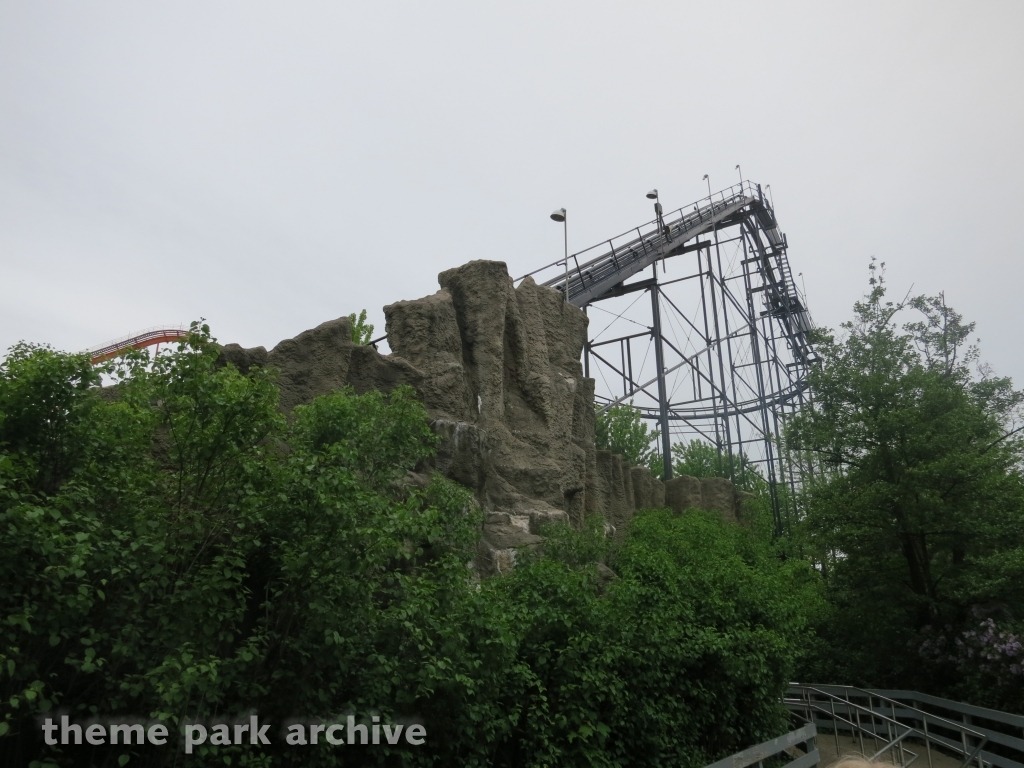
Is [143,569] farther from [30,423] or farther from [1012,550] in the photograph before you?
[1012,550]

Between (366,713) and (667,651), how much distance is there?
3098 mm

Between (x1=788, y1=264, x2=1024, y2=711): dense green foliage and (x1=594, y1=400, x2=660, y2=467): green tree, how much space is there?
1304 cm

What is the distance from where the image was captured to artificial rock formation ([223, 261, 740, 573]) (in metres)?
9.41

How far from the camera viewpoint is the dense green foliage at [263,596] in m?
4.73

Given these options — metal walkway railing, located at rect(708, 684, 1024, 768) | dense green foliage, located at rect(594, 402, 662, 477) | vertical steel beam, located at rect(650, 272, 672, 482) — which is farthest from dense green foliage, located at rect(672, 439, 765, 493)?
metal walkway railing, located at rect(708, 684, 1024, 768)

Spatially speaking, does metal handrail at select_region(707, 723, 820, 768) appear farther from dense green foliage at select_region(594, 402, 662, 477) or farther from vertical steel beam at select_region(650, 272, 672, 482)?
dense green foliage at select_region(594, 402, 662, 477)

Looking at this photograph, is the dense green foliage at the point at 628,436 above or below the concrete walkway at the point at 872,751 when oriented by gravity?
Answer: above

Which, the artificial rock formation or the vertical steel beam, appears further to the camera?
the vertical steel beam

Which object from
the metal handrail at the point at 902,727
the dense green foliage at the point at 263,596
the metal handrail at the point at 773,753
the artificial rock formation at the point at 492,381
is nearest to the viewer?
the dense green foliage at the point at 263,596

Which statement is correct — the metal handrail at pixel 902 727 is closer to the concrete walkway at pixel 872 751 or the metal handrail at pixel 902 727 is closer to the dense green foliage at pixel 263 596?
the concrete walkway at pixel 872 751

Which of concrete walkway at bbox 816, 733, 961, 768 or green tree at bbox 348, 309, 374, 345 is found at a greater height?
green tree at bbox 348, 309, 374, 345

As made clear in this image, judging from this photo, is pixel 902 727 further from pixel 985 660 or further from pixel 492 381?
pixel 492 381

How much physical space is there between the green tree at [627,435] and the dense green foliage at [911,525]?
42.8 ft

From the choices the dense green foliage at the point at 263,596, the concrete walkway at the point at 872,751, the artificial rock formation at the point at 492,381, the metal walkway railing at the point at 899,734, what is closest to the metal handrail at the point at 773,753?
the metal walkway railing at the point at 899,734
